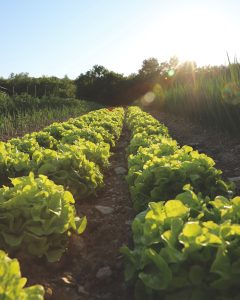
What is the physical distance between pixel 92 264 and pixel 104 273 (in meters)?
0.22

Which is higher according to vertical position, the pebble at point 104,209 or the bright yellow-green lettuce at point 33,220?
the bright yellow-green lettuce at point 33,220

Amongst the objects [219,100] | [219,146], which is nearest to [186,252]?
[219,146]

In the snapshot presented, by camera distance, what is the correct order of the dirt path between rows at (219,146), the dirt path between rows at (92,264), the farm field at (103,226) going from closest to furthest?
the farm field at (103,226), the dirt path between rows at (92,264), the dirt path between rows at (219,146)

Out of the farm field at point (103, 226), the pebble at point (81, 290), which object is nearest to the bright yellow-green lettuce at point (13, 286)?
the farm field at point (103, 226)

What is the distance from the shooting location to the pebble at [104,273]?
3006 mm

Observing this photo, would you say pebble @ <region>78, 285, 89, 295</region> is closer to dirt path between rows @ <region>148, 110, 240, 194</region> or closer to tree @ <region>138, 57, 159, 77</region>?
dirt path between rows @ <region>148, 110, 240, 194</region>

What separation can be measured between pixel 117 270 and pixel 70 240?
544 millimetres

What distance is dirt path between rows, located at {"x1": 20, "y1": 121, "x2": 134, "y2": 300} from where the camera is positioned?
278 cm

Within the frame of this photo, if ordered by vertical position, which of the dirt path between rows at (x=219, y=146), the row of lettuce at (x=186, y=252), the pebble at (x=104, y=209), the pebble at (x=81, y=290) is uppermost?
the row of lettuce at (x=186, y=252)

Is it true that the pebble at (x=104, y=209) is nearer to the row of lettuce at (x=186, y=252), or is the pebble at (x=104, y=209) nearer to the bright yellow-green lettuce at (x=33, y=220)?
the bright yellow-green lettuce at (x=33, y=220)

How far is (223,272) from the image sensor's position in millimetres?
1866

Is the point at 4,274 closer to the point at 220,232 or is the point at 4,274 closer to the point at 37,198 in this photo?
the point at 220,232

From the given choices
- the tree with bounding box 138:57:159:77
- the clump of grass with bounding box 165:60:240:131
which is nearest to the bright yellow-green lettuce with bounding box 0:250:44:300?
the clump of grass with bounding box 165:60:240:131

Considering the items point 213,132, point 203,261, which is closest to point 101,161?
point 203,261
